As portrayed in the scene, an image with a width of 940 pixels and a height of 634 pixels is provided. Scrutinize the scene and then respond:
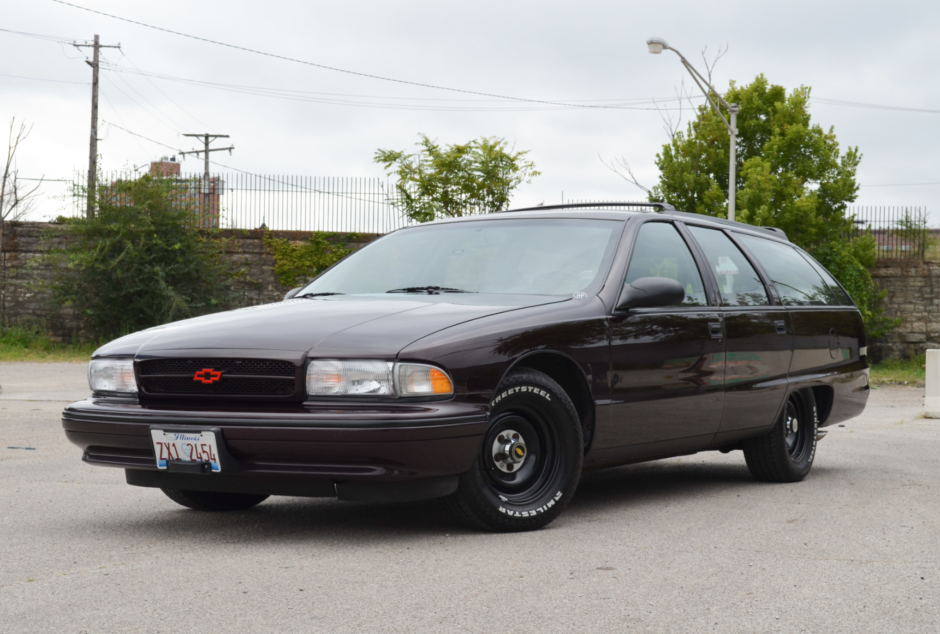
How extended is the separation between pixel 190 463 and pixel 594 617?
1.92 m

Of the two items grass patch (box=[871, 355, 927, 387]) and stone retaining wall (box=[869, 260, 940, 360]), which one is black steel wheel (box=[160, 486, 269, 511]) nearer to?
grass patch (box=[871, 355, 927, 387])

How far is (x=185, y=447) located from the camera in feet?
15.3

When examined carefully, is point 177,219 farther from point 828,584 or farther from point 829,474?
point 828,584

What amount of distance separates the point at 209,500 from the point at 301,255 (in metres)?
19.2

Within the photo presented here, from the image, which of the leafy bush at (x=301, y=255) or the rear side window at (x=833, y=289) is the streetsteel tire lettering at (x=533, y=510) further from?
the leafy bush at (x=301, y=255)

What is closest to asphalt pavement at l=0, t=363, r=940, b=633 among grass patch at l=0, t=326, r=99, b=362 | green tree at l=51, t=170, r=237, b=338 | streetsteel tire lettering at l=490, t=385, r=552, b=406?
streetsteel tire lettering at l=490, t=385, r=552, b=406

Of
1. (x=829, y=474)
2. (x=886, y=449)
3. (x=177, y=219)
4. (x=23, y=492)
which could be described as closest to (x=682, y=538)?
(x=829, y=474)

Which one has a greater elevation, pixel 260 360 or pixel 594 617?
pixel 260 360

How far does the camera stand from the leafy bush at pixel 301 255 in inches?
967

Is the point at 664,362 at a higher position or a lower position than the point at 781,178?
lower

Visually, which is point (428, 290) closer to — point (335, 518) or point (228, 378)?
point (335, 518)

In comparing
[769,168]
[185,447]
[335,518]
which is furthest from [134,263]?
[185,447]

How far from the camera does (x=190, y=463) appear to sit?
15.3 feet

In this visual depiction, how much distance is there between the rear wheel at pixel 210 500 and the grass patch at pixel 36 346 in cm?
1777
